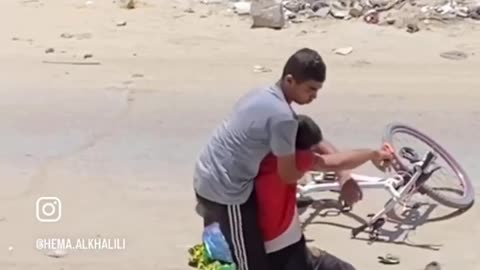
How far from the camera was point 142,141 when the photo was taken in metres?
8.43

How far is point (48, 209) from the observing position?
6910mm

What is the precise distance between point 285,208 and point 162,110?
452 cm

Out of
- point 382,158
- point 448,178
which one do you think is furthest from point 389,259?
point 382,158

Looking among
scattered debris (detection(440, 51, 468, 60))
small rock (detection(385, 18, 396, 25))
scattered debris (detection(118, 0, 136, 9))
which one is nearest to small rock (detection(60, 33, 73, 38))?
scattered debris (detection(118, 0, 136, 9))

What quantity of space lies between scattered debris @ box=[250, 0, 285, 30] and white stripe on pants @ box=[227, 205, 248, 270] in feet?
24.7

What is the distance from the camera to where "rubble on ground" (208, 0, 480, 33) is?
40.4ft

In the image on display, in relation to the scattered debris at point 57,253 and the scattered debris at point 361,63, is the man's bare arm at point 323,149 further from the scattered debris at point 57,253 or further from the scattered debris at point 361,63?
the scattered debris at point 361,63

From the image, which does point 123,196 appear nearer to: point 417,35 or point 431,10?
point 417,35

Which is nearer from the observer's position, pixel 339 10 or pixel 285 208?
pixel 285 208

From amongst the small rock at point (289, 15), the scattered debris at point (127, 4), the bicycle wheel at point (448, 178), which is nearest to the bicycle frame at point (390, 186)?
the bicycle wheel at point (448, 178)

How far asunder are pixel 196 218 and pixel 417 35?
582 centimetres

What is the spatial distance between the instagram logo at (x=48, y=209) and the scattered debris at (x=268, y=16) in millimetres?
5557

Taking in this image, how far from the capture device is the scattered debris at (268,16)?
12.3 m

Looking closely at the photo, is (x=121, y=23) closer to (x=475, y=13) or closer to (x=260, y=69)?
(x=260, y=69)
